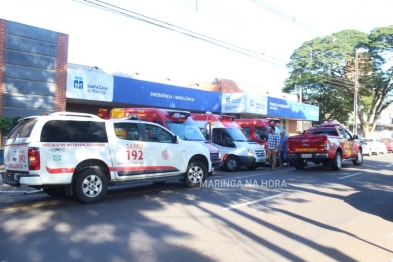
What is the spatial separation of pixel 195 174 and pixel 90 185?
134 inches

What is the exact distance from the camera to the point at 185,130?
42.1 feet

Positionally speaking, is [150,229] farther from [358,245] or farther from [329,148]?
[329,148]

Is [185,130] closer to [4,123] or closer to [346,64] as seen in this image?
[4,123]

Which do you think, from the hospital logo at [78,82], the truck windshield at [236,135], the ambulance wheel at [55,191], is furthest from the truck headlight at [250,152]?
the hospital logo at [78,82]

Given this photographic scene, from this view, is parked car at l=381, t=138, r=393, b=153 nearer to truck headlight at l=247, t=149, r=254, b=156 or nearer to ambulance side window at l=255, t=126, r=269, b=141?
ambulance side window at l=255, t=126, r=269, b=141

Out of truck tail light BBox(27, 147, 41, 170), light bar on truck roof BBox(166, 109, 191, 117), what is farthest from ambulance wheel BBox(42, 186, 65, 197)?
light bar on truck roof BBox(166, 109, 191, 117)

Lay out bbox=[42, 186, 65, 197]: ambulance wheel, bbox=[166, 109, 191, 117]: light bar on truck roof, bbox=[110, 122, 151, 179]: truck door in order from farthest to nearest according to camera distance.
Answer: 1. bbox=[166, 109, 191, 117]: light bar on truck roof
2. bbox=[110, 122, 151, 179]: truck door
3. bbox=[42, 186, 65, 197]: ambulance wheel

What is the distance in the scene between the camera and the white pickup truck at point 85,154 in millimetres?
7207

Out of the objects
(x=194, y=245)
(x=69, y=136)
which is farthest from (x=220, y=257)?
(x=69, y=136)

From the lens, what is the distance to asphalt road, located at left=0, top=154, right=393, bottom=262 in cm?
500

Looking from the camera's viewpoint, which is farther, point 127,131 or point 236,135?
point 236,135

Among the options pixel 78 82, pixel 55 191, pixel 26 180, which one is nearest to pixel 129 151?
pixel 55 191

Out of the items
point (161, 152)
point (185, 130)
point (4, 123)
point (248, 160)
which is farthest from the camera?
point (4, 123)

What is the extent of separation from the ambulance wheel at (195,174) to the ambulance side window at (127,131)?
6.45 ft
